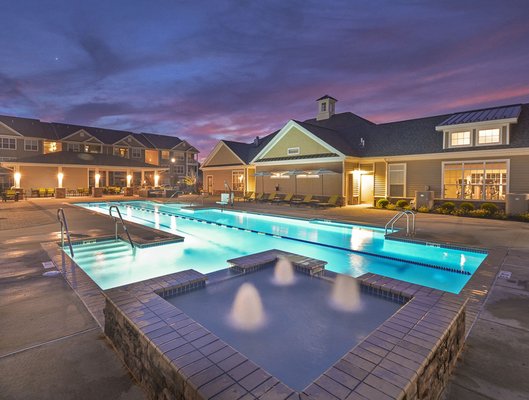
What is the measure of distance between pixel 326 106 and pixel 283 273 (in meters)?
24.7

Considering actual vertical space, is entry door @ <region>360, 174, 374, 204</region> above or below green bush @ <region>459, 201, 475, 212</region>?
above

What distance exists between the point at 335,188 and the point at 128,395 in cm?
1923

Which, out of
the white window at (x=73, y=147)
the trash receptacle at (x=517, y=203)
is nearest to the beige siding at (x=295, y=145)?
the trash receptacle at (x=517, y=203)

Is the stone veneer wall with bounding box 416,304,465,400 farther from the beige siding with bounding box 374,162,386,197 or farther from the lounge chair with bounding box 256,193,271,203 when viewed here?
the lounge chair with bounding box 256,193,271,203

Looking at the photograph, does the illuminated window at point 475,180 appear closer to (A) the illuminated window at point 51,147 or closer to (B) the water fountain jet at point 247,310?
(B) the water fountain jet at point 247,310

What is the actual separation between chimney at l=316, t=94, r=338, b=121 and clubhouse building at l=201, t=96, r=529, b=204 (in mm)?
92

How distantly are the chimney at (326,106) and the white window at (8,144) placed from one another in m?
34.8

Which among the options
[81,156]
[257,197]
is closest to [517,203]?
[257,197]

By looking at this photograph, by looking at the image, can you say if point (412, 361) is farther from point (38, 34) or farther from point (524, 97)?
point (38, 34)

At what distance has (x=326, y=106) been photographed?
2772 centimetres

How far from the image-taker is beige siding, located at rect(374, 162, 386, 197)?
20.2m

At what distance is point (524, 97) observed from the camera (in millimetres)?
21312

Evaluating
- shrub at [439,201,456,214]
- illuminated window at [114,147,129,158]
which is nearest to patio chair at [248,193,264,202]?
shrub at [439,201,456,214]

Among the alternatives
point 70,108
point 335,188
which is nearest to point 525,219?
point 335,188
